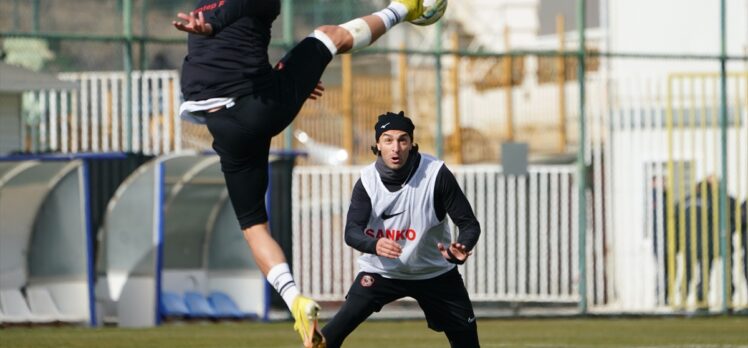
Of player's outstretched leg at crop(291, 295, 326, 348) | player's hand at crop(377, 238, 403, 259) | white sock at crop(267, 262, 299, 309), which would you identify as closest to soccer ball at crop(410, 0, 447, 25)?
player's hand at crop(377, 238, 403, 259)

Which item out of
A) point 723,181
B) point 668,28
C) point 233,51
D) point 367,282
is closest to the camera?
point 233,51

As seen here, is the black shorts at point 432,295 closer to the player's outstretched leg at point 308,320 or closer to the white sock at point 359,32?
the player's outstretched leg at point 308,320

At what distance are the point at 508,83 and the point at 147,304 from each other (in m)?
9.91

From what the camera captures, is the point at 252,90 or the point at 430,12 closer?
the point at 252,90

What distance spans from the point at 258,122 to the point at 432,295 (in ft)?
5.15

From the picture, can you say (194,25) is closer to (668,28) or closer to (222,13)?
(222,13)

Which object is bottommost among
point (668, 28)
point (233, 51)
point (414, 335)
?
point (414, 335)

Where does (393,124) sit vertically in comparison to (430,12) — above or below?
below

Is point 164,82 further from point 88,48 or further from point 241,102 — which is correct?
point 241,102

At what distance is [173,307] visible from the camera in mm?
16281

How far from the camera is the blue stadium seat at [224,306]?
1659cm

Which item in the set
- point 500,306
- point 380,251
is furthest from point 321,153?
point 380,251

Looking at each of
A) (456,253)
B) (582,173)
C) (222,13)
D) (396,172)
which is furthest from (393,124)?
(582,173)

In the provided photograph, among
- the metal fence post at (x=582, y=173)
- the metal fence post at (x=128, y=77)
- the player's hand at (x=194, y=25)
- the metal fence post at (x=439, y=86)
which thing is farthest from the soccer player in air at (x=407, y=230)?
the metal fence post at (x=582, y=173)
